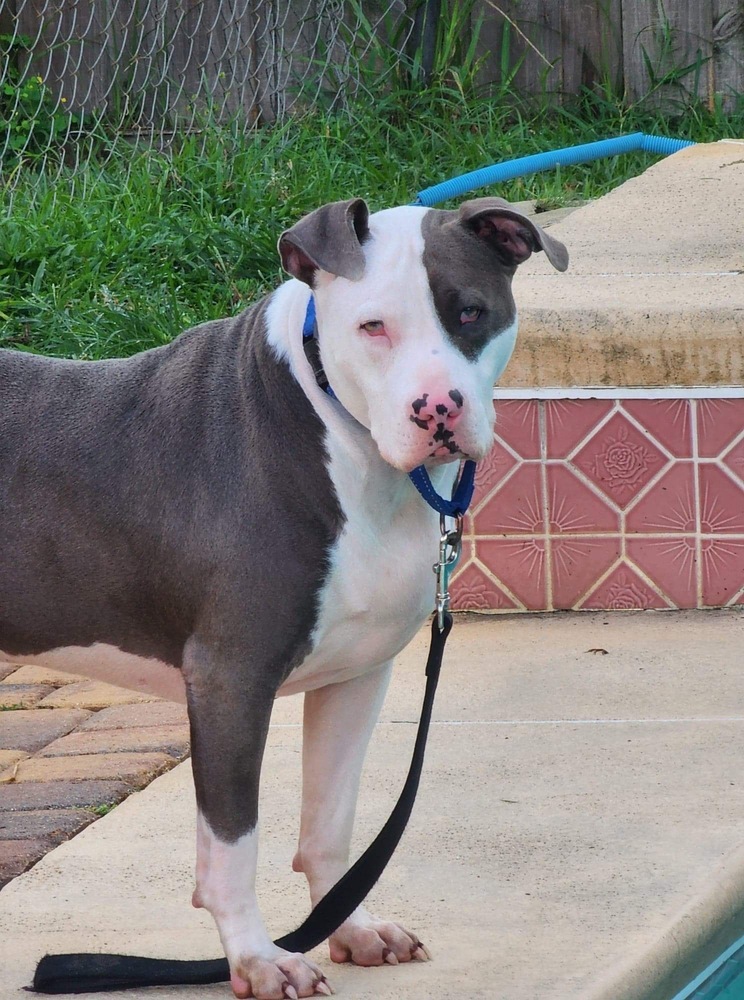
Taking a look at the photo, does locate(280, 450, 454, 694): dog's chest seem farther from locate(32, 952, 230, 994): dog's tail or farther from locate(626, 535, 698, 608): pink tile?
locate(626, 535, 698, 608): pink tile

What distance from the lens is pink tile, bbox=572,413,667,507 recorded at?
13.1 ft

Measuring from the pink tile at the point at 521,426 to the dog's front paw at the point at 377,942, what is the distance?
6.30 feet

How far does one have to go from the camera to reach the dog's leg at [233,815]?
2117mm

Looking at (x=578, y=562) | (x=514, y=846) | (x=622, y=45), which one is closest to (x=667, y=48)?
(x=622, y=45)

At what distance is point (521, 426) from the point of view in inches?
159

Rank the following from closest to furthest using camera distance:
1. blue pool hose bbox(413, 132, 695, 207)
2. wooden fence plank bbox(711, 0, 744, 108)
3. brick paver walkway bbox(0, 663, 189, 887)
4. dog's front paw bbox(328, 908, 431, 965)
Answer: dog's front paw bbox(328, 908, 431, 965)
brick paver walkway bbox(0, 663, 189, 887)
blue pool hose bbox(413, 132, 695, 207)
wooden fence plank bbox(711, 0, 744, 108)

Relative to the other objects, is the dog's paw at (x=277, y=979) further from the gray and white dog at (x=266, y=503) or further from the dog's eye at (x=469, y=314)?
the dog's eye at (x=469, y=314)

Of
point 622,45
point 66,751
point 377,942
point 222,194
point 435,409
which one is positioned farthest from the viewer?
point 622,45

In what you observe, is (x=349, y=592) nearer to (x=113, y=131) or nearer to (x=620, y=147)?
(x=620, y=147)

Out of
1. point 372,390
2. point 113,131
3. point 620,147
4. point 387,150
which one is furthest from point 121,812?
point 113,131

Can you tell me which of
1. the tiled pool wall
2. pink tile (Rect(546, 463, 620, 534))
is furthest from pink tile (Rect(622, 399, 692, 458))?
pink tile (Rect(546, 463, 620, 534))

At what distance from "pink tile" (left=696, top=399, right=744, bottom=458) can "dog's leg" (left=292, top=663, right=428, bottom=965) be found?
1880 millimetres

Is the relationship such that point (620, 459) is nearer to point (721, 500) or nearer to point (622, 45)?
point (721, 500)

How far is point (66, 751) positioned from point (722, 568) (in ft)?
5.98
